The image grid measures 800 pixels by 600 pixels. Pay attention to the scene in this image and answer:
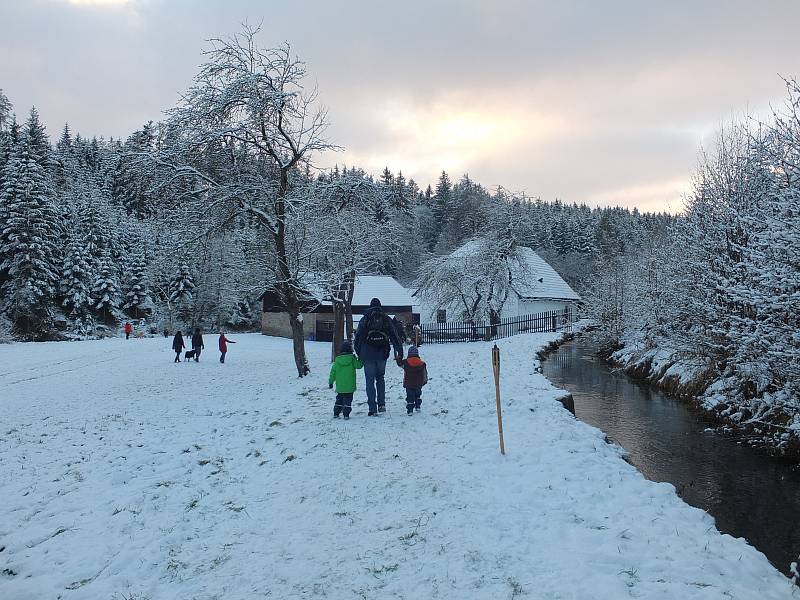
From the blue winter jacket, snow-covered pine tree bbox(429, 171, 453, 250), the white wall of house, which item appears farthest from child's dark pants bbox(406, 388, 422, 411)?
snow-covered pine tree bbox(429, 171, 453, 250)

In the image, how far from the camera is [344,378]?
9523 mm

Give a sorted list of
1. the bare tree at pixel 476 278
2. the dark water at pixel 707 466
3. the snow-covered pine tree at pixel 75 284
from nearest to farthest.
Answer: the dark water at pixel 707 466 < the bare tree at pixel 476 278 < the snow-covered pine tree at pixel 75 284

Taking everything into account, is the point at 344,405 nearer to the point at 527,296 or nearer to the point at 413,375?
the point at 413,375

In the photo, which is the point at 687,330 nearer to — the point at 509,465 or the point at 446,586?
the point at 509,465

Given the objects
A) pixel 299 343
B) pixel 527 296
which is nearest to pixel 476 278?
pixel 527 296

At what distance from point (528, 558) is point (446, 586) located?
917 mm

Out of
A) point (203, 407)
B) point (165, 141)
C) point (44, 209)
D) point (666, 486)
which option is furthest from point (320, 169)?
point (44, 209)

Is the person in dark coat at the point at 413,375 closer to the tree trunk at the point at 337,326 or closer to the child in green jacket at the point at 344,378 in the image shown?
the child in green jacket at the point at 344,378

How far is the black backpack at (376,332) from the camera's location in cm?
985

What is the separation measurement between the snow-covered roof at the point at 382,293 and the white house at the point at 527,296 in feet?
3.20

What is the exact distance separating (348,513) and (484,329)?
89.0 ft

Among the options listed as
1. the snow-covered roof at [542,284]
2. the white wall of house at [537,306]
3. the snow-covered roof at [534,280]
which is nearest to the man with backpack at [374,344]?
the snow-covered roof at [534,280]

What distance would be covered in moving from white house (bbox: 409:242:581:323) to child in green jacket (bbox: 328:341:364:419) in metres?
25.9

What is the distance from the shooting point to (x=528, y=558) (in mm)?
4672
